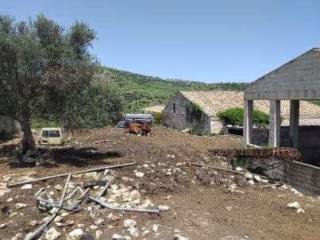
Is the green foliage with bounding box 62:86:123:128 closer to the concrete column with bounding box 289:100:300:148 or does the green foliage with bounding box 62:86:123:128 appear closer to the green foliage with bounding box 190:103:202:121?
the concrete column with bounding box 289:100:300:148

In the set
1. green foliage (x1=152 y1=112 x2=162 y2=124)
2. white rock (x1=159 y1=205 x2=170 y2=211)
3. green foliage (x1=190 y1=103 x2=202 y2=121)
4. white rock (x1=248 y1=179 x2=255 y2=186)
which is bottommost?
white rock (x1=159 y1=205 x2=170 y2=211)

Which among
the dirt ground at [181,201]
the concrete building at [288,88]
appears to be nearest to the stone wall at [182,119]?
the concrete building at [288,88]

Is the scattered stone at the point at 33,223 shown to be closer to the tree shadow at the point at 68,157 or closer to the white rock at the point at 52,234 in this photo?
the white rock at the point at 52,234

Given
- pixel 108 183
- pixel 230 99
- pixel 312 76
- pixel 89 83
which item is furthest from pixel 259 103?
pixel 108 183

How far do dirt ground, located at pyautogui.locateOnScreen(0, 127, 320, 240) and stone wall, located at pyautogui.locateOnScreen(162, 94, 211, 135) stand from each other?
2253 centimetres

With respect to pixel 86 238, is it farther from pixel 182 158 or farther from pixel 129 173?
pixel 182 158

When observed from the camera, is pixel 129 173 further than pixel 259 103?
No

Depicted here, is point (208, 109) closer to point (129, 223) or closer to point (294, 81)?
point (294, 81)

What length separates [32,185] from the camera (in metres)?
19.8

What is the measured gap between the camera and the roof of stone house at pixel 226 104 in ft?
164

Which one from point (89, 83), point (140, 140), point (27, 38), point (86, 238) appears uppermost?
point (27, 38)

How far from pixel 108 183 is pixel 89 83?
20.1ft

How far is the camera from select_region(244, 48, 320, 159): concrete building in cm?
2488

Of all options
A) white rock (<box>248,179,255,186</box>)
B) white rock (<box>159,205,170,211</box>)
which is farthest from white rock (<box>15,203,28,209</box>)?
white rock (<box>248,179,255,186</box>)
